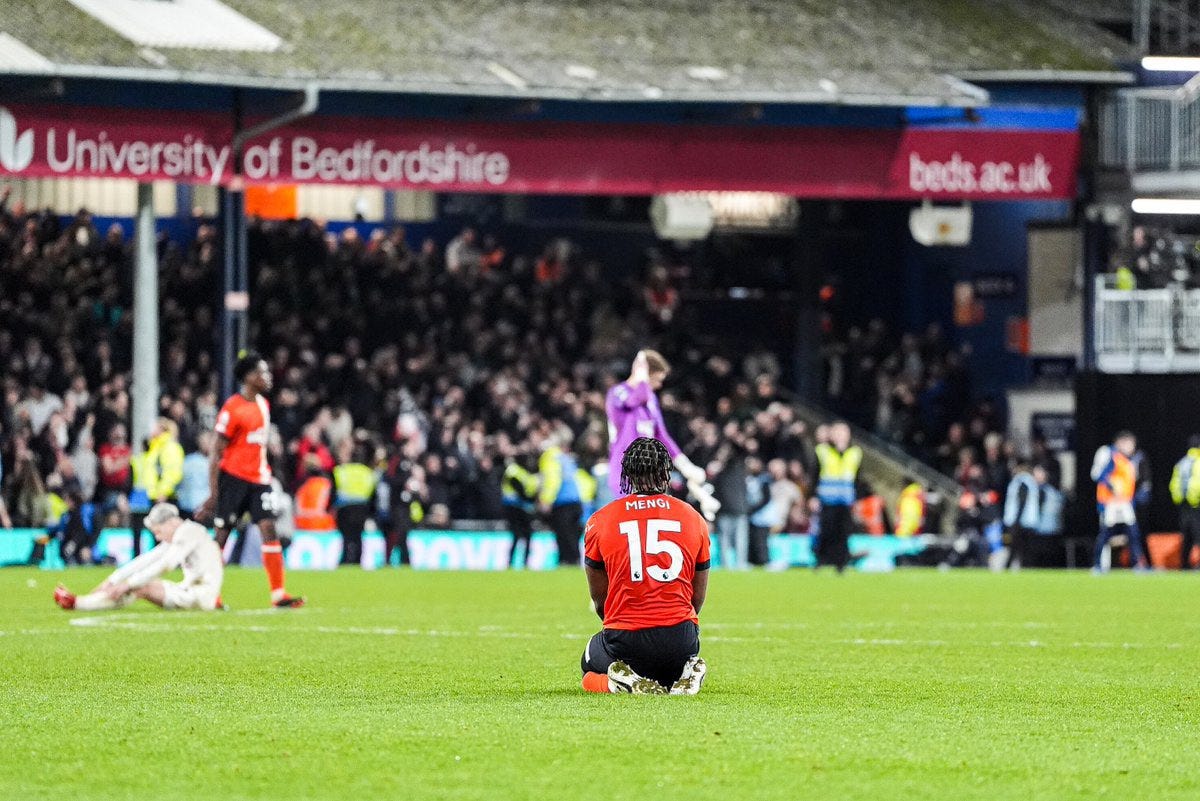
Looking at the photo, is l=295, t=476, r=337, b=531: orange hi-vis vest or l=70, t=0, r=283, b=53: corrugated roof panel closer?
l=70, t=0, r=283, b=53: corrugated roof panel

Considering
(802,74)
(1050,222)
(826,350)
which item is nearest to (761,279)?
(826,350)

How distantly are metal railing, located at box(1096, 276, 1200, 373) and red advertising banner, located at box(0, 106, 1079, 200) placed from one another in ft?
6.88

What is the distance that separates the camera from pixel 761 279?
4306 centimetres

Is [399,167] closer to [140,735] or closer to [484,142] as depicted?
[484,142]

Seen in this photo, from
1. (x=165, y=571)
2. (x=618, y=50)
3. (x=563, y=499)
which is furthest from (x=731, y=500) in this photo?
(x=165, y=571)

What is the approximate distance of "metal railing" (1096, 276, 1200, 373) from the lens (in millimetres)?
37375

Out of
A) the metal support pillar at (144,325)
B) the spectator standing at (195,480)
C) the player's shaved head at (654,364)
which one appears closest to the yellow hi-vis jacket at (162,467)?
the spectator standing at (195,480)

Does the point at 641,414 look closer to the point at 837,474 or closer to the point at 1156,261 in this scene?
the point at 837,474

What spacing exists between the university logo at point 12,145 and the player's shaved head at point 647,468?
67.4 ft

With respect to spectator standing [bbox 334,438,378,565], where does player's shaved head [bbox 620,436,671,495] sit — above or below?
above

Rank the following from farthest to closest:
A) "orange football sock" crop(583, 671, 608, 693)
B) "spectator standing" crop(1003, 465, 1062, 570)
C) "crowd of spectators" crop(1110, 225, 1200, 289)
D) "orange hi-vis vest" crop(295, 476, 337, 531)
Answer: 1. "crowd of spectators" crop(1110, 225, 1200, 289)
2. "spectator standing" crop(1003, 465, 1062, 570)
3. "orange hi-vis vest" crop(295, 476, 337, 531)
4. "orange football sock" crop(583, 671, 608, 693)

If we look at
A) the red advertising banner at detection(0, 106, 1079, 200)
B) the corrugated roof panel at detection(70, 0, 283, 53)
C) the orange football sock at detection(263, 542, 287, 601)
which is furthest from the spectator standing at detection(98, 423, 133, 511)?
the orange football sock at detection(263, 542, 287, 601)

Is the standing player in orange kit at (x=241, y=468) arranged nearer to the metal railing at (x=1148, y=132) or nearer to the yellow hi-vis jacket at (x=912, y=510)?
the yellow hi-vis jacket at (x=912, y=510)

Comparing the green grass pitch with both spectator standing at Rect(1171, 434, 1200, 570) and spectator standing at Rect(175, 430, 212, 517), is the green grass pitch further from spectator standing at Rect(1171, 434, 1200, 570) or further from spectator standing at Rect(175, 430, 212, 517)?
spectator standing at Rect(1171, 434, 1200, 570)
